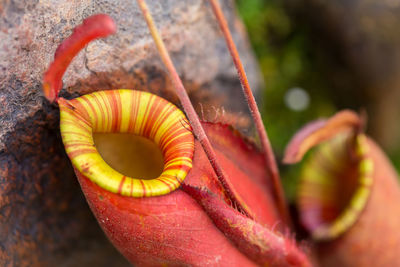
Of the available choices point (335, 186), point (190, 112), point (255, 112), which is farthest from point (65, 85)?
point (335, 186)

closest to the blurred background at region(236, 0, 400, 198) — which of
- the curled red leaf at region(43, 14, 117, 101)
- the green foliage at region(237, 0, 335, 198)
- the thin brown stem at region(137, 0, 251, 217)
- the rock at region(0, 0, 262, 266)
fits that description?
the green foliage at region(237, 0, 335, 198)

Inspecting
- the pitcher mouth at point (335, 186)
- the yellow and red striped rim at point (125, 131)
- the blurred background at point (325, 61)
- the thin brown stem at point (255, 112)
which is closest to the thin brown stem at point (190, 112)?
the yellow and red striped rim at point (125, 131)

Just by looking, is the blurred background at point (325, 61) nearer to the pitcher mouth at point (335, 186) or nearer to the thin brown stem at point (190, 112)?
the pitcher mouth at point (335, 186)

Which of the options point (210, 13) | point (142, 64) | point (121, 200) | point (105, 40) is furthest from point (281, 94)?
point (121, 200)

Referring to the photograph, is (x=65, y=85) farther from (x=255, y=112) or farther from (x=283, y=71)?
(x=283, y=71)

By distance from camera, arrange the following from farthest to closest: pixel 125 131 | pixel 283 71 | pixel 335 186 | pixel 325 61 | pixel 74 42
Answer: pixel 283 71
pixel 325 61
pixel 335 186
pixel 125 131
pixel 74 42

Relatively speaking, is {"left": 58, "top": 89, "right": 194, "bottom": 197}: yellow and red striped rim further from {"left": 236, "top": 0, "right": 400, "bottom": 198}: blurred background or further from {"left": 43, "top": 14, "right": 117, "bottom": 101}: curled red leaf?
{"left": 236, "top": 0, "right": 400, "bottom": 198}: blurred background
